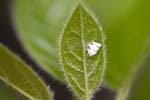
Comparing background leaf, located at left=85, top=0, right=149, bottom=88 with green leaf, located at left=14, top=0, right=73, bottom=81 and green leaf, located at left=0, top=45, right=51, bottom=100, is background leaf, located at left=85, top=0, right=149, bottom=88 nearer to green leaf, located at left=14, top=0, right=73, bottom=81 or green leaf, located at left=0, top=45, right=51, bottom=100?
green leaf, located at left=14, top=0, right=73, bottom=81

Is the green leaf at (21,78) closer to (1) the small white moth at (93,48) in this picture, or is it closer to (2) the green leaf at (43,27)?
(1) the small white moth at (93,48)

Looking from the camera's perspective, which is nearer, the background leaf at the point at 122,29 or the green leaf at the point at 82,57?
the green leaf at the point at 82,57

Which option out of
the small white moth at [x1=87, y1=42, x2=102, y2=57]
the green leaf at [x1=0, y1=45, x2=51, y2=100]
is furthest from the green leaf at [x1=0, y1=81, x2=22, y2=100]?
the small white moth at [x1=87, y1=42, x2=102, y2=57]

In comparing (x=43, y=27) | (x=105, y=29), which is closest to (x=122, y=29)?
(x=105, y=29)

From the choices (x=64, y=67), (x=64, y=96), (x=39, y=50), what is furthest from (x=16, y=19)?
(x=64, y=67)

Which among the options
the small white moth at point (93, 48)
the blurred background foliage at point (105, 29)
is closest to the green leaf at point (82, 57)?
the small white moth at point (93, 48)

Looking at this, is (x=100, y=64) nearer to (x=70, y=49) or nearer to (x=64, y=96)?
(x=70, y=49)
